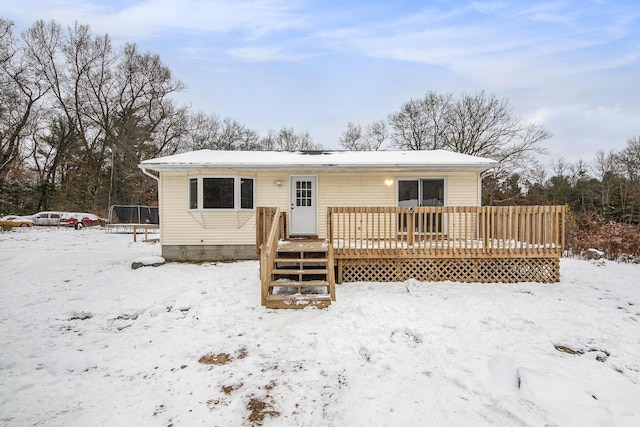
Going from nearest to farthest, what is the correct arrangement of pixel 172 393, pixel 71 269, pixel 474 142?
1. pixel 172 393
2. pixel 71 269
3. pixel 474 142

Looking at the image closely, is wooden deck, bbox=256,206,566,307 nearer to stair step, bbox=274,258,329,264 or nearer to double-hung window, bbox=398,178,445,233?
stair step, bbox=274,258,329,264

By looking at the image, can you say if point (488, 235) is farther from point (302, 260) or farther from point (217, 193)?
point (217, 193)

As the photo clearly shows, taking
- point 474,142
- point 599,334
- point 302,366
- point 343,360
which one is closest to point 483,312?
point 599,334

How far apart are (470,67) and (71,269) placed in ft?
78.0

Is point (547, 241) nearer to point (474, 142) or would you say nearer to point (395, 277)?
point (395, 277)

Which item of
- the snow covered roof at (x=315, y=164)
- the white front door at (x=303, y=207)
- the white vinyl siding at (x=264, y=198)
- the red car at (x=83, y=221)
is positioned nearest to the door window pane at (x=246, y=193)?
the white vinyl siding at (x=264, y=198)

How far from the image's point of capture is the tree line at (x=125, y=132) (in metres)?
23.1

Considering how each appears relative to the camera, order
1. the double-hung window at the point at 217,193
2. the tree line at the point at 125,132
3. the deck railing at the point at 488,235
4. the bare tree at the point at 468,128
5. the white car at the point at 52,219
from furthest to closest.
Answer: the tree line at the point at 125,132
the white car at the point at 52,219
the bare tree at the point at 468,128
the double-hung window at the point at 217,193
the deck railing at the point at 488,235

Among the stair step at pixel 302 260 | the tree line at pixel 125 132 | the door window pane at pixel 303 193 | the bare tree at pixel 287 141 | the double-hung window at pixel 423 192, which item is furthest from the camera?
the bare tree at pixel 287 141

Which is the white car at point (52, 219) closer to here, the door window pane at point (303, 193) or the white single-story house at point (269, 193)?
the white single-story house at point (269, 193)

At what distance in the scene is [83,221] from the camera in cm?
2297

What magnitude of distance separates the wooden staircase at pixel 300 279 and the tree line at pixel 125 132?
65.2 ft

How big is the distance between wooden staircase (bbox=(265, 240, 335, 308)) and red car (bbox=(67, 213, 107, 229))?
23119 millimetres

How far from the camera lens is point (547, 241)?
6582mm
